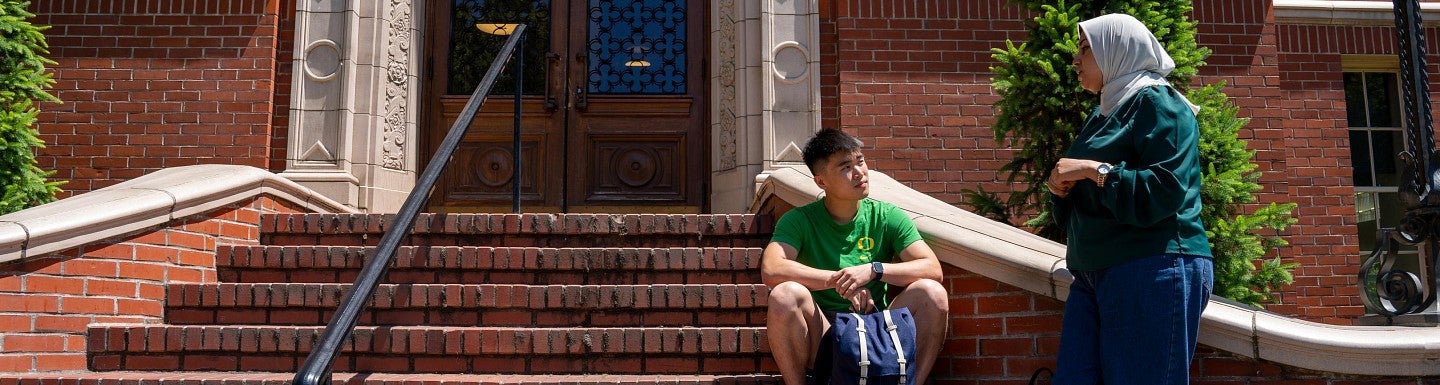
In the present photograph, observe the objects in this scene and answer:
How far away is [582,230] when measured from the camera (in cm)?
496

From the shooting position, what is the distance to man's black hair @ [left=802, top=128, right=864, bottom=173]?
3652mm

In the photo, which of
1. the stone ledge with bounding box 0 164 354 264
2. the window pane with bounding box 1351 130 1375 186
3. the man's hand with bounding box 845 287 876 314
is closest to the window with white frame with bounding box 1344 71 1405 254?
the window pane with bounding box 1351 130 1375 186

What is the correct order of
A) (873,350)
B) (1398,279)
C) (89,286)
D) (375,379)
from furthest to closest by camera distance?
(89,286)
(375,379)
(1398,279)
(873,350)

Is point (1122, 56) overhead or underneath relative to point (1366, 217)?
overhead

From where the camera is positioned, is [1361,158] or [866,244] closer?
[866,244]

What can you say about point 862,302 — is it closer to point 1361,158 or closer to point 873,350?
point 873,350

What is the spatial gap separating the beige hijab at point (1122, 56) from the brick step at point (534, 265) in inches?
81.4

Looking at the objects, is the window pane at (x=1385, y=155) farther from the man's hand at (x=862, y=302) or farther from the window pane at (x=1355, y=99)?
the man's hand at (x=862, y=302)

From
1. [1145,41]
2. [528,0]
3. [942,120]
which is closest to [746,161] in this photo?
[942,120]

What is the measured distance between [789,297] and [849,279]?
196mm

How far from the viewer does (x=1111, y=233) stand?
108 inches

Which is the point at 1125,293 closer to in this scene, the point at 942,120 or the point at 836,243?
the point at 836,243

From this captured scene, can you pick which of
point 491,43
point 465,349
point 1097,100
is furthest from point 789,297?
point 491,43

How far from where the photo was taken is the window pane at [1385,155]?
25.7 ft
